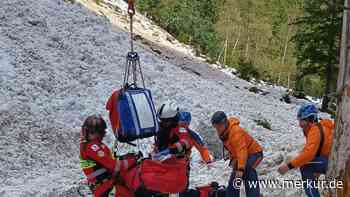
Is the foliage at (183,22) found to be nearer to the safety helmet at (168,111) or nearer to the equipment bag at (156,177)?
the safety helmet at (168,111)

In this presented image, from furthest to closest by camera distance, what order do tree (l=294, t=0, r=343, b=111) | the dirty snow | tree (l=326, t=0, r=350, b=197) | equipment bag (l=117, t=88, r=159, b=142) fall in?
tree (l=294, t=0, r=343, b=111), the dirty snow, equipment bag (l=117, t=88, r=159, b=142), tree (l=326, t=0, r=350, b=197)

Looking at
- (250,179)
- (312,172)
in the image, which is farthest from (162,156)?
(312,172)

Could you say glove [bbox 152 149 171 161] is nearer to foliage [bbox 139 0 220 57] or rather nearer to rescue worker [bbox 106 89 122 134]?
rescue worker [bbox 106 89 122 134]

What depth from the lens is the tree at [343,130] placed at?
413 centimetres

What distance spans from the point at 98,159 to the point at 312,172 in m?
2.60

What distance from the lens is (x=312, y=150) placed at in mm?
5770

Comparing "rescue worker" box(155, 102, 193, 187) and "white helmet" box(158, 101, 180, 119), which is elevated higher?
"white helmet" box(158, 101, 180, 119)

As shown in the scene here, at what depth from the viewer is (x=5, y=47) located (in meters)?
14.2

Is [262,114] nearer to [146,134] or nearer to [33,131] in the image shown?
[33,131]

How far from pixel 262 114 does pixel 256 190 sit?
37.2 feet

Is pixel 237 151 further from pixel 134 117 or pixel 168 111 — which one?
pixel 134 117

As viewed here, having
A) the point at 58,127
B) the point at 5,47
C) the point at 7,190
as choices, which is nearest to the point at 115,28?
the point at 5,47

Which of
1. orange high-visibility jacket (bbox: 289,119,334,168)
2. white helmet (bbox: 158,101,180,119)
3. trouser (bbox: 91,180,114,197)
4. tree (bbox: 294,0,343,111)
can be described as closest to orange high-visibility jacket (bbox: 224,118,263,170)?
orange high-visibility jacket (bbox: 289,119,334,168)

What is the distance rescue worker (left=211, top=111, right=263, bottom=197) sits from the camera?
19.0ft
